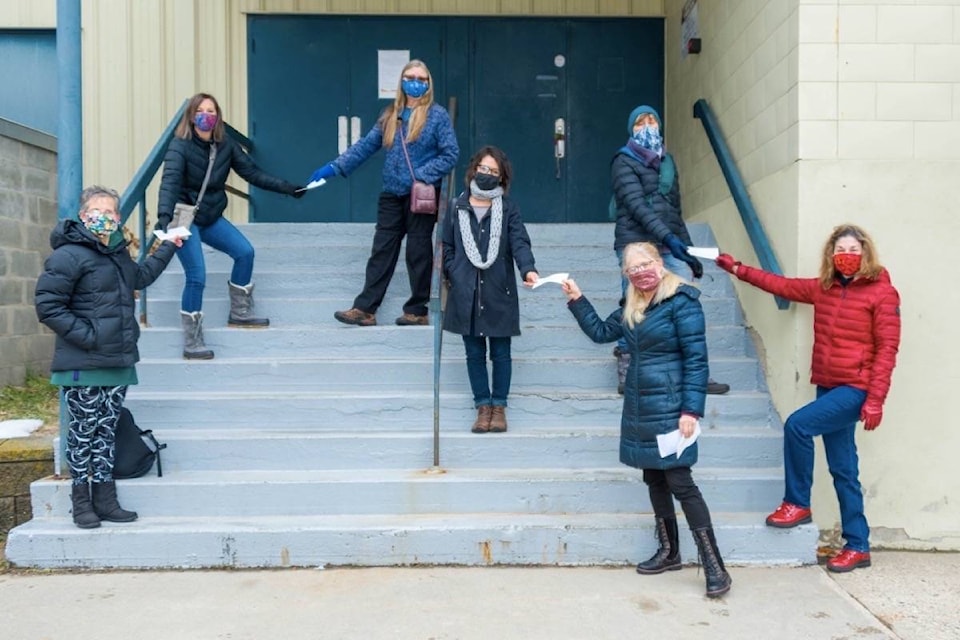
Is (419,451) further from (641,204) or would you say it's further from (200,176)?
(200,176)

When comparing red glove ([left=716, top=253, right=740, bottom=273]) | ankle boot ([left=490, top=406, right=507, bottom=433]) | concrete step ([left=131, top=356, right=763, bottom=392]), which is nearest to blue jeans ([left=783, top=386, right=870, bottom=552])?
red glove ([left=716, top=253, right=740, bottom=273])

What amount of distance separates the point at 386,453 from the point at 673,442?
1.60 m

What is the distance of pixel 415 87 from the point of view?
5.30 m

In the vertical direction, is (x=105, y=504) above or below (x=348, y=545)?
above

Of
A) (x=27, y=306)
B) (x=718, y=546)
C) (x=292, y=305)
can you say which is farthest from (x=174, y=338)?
(x=718, y=546)

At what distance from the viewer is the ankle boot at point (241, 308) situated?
17.9 ft

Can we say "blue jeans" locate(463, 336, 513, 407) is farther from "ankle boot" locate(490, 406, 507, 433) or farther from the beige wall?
the beige wall

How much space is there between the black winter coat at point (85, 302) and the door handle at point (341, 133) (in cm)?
394

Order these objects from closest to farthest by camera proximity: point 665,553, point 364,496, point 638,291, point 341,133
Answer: point 638,291, point 665,553, point 364,496, point 341,133

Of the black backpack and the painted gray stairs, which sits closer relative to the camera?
the painted gray stairs

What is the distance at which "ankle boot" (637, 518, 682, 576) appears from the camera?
4039mm

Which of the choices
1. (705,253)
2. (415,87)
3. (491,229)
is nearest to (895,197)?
(705,253)

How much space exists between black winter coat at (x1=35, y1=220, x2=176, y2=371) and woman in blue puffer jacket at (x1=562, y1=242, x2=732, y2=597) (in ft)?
7.93

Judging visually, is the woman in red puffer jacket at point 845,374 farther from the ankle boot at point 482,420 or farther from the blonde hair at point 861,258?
the ankle boot at point 482,420
